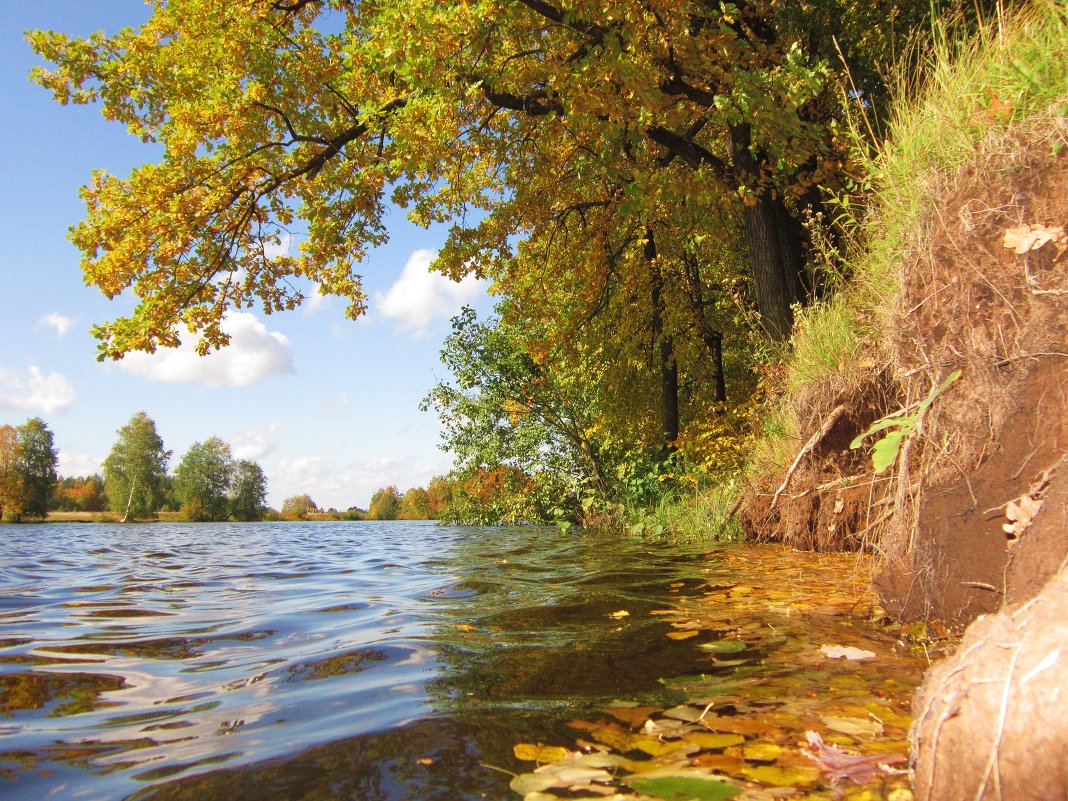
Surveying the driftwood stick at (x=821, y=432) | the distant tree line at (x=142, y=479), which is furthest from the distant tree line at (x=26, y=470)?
Result: the driftwood stick at (x=821, y=432)

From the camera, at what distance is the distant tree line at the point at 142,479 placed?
200 ft

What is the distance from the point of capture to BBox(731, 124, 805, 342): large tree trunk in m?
9.15

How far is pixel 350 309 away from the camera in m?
12.5

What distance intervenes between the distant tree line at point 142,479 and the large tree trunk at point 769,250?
65010 millimetres

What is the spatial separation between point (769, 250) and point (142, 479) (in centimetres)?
7751

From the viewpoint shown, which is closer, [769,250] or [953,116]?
[953,116]

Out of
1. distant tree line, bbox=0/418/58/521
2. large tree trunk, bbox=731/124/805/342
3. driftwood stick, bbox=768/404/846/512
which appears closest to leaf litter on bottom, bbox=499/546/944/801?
driftwood stick, bbox=768/404/846/512

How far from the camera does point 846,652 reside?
288cm

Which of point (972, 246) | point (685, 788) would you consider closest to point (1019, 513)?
point (972, 246)

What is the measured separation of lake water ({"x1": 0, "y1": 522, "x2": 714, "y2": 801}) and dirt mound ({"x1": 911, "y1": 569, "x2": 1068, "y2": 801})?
3.34 ft

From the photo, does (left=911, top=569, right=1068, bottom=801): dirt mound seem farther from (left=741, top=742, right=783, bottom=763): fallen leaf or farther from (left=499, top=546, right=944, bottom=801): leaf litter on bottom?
(left=741, top=742, right=783, bottom=763): fallen leaf

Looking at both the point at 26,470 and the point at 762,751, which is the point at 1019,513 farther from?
the point at 26,470

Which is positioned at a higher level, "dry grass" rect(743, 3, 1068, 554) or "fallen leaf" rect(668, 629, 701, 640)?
"dry grass" rect(743, 3, 1068, 554)

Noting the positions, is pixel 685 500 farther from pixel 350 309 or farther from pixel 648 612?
pixel 648 612
